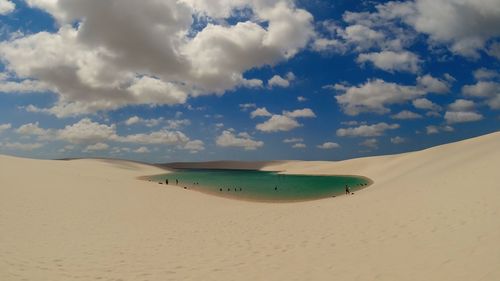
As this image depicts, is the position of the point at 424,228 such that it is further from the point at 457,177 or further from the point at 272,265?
the point at 457,177

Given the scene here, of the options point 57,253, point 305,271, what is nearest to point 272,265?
point 305,271

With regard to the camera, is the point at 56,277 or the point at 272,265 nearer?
the point at 56,277

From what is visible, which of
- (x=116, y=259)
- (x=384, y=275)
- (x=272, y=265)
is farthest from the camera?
(x=116, y=259)

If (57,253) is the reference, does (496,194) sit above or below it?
above

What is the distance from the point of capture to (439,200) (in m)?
17.1

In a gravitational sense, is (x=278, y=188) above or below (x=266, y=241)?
below

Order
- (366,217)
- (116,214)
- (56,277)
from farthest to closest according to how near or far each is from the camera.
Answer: (116,214) → (366,217) → (56,277)

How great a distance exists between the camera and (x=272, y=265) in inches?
404

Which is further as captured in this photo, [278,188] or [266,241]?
[278,188]

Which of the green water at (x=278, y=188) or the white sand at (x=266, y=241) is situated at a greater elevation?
the white sand at (x=266, y=241)

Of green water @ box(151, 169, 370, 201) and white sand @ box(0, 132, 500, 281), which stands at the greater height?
white sand @ box(0, 132, 500, 281)

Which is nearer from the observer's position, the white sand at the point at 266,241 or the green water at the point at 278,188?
the white sand at the point at 266,241

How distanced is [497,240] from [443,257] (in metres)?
1.81

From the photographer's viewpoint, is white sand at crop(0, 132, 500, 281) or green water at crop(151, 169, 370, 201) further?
green water at crop(151, 169, 370, 201)
